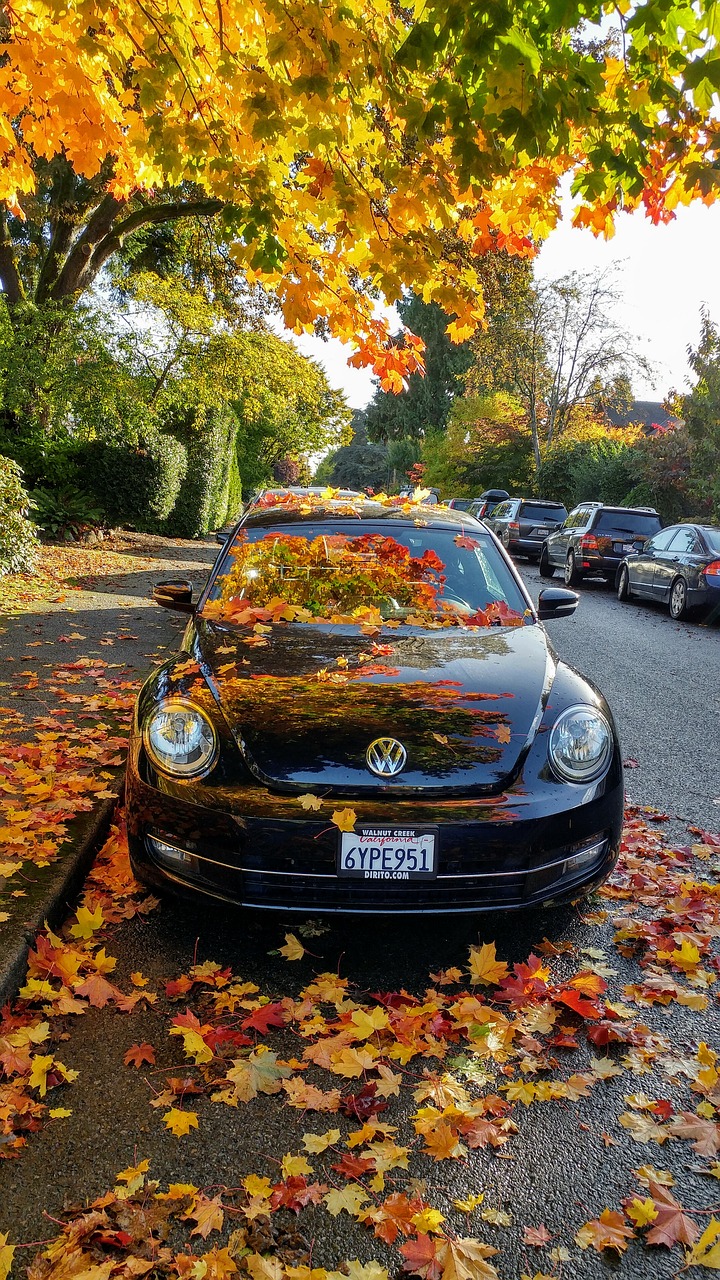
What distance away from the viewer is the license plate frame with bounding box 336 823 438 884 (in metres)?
2.88

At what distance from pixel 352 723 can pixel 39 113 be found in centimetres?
581

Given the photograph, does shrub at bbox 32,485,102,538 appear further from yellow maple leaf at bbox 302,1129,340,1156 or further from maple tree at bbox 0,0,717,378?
yellow maple leaf at bbox 302,1129,340,1156

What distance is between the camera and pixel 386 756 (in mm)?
3020

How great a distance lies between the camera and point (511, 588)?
464cm

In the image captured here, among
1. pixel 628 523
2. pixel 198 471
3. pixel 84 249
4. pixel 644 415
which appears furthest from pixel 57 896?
pixel 644 415

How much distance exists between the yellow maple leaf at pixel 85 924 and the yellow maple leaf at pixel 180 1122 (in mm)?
1062

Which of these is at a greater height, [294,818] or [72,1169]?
[294,818]

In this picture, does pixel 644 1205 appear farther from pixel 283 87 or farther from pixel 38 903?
pixel 283 87

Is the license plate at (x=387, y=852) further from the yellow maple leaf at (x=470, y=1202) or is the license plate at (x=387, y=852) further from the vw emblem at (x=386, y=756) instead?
the yellow maple leaf at (x=470, y=1202)

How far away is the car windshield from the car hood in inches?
12.6

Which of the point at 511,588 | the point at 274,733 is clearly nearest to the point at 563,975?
the point at 274,733

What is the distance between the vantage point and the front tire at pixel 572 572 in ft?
60.1

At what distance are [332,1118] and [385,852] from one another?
0.77 metres

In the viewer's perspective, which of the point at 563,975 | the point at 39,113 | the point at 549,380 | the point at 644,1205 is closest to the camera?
the point at 644,1205
